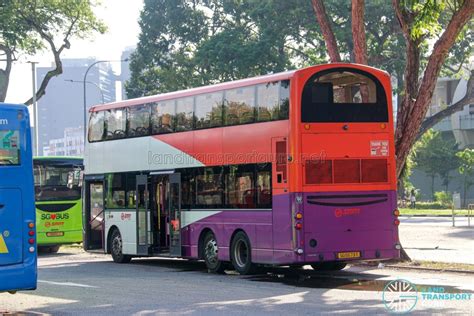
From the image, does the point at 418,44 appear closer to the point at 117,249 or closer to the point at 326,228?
the point at 326,228

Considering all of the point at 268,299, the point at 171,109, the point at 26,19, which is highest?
the point at 26,19

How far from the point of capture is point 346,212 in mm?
19516

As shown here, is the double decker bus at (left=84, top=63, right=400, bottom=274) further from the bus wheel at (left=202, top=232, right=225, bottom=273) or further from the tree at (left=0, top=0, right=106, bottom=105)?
the tree at (left=0, top=0, right=106, bottom=105)

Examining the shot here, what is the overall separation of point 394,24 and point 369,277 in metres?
32.2

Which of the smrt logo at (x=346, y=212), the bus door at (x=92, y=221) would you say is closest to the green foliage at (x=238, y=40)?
the bus door at (x=92, y=221)

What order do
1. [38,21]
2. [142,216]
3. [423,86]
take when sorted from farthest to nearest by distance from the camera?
[38,21]
[142,216]
[423,86]

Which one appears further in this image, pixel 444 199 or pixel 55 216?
pixel 444 199

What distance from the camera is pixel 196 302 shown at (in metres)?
15.6

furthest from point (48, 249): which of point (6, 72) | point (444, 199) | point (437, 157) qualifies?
point (437, 157)

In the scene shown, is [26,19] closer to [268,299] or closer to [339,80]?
[339,80]

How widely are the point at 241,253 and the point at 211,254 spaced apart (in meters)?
1.22

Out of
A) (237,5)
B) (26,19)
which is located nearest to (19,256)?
(26,19)

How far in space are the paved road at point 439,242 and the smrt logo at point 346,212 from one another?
167 inches

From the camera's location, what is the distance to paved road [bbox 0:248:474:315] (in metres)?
14.5
